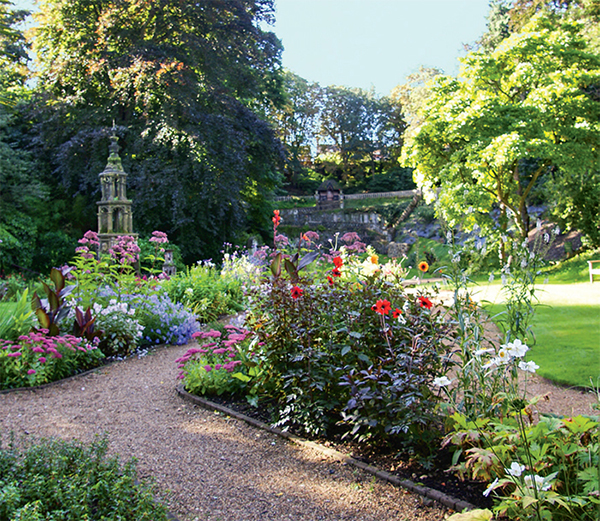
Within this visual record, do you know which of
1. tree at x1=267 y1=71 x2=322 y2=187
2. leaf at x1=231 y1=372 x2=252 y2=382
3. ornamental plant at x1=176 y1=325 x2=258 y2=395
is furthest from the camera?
tree at x1=267 y1=71 x2=322 y2=187

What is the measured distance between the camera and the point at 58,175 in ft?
50.0

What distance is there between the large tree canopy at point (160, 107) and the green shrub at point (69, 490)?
36.3 feet

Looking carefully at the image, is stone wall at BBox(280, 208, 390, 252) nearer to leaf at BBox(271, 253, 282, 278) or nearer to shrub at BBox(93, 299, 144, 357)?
shrub at BBox(93, 299, 144, 357)

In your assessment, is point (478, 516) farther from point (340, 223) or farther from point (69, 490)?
point (340, 223)

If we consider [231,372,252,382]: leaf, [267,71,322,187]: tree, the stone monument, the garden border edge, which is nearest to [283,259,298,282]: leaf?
[231,372,252,382]: leaf

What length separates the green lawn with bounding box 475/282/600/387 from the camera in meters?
4.69

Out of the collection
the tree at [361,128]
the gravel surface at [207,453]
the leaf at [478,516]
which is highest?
the tree at [361,128]

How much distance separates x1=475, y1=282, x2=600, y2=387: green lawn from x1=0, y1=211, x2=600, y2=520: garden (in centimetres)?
7

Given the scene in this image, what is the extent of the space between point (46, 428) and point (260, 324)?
6.00 ft

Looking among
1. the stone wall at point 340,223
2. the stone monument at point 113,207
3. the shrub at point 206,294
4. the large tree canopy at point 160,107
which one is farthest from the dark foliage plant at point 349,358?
the stone wall at point 340,223

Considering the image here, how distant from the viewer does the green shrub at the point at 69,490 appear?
6.59 ft

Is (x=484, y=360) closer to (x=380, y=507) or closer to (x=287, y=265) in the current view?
(x=380, y=507)

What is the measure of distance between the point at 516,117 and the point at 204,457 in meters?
13.3

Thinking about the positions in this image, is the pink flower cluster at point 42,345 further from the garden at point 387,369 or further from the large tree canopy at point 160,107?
the large tree canopy at point 160,107
